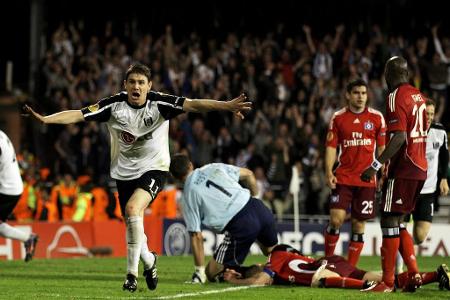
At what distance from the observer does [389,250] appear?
12.1 metres

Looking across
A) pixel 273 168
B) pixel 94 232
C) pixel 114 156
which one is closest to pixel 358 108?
pixel 114 156

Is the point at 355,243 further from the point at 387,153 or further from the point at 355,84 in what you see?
the point at 387,153

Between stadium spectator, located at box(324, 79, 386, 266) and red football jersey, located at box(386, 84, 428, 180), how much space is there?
2282mm

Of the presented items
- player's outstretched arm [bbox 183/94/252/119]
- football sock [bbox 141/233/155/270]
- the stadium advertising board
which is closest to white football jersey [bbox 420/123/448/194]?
player's outstretched arm [bbox 183/94/252/119]

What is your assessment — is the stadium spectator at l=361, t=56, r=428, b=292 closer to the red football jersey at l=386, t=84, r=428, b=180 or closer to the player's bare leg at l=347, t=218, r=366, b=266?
the red football jersey at l=386, t=84, r=428, b=180

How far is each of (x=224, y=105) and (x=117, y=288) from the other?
260 centimetres

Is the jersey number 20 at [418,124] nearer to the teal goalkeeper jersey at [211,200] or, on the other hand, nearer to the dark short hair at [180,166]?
the teal goalkeeper jersey at [211,200]

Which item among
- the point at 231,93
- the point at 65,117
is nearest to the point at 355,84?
the point at 65,117

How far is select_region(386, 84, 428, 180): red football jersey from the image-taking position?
11953mm

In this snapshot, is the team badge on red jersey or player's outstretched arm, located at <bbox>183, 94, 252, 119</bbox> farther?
the team badge on red jersey

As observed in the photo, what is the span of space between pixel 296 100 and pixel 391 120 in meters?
14.7

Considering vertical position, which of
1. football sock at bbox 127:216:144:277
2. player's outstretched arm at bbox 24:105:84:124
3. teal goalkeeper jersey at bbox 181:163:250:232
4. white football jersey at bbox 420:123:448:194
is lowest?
football sock at bbox 127:216:144:277

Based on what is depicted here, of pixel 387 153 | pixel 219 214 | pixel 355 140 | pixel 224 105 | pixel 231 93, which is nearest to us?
pixel 224 105

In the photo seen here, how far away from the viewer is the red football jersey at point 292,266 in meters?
13.1
